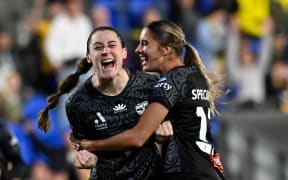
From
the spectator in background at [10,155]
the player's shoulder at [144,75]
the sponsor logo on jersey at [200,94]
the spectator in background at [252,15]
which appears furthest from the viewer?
the spectator in background at [252,15]

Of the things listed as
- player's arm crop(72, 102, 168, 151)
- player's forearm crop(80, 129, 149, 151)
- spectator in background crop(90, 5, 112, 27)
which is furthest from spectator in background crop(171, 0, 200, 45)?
player's arm crop(72, 102, 168, 151)

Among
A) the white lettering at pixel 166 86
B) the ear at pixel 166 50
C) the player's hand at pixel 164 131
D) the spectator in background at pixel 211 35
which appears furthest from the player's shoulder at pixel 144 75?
the spectator in background at pixel 211 35

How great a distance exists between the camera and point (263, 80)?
14.1 m

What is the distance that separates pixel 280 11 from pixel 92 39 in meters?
6.68

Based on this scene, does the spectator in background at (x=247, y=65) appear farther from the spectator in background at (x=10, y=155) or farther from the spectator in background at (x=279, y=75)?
the spectator in background at (x=10, y=155)

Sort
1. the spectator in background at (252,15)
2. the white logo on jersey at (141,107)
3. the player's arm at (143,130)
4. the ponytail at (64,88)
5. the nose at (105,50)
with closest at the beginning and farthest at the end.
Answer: the player's arm at (143,130), the nose at (105,50), the white logo on jersey at (141,107), the ponytail at (64,88), the spectator in background at (252,15)

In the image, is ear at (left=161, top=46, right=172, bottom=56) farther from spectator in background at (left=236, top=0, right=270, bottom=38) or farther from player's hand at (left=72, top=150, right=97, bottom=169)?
spectator in background at (left=236, top=0, right=270, bottom=38)

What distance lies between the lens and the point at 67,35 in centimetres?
1348

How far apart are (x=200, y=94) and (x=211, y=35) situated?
771 centimetres

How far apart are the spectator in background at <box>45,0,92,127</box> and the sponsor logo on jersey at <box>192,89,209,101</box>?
6675 mm

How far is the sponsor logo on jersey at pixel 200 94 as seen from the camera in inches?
261

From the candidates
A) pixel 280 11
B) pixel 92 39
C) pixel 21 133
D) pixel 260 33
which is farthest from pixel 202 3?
pixel 92 39

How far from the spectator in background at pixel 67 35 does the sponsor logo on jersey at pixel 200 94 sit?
6.67 meters

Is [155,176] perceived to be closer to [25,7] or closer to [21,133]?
[21,133]
